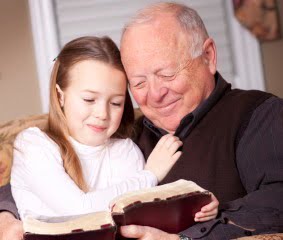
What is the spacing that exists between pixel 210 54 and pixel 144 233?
2.31ft

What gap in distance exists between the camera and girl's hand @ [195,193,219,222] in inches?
48.4

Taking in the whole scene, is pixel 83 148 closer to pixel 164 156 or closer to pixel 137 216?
pixel 164 156

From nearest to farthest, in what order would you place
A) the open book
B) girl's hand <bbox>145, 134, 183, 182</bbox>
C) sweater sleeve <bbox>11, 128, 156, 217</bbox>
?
1. the open book
2. sweater sleeve <bbox>11, 128, 156, 217</bbox>
3. girl's hand <bbox>145, 134, 183, 182</bbox>

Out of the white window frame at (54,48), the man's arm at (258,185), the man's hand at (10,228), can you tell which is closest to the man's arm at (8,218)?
the man's hand at (10,228)

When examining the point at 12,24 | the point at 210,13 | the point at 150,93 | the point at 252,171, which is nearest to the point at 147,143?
the point at 150,93

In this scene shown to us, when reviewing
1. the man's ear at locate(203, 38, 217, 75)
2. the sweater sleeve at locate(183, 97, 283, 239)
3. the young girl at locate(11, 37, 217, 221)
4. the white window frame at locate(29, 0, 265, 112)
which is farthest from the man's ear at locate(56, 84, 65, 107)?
the white window frame at locate(29, 0, 265, 112)

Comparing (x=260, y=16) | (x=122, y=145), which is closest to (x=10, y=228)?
(x=122, y=145)

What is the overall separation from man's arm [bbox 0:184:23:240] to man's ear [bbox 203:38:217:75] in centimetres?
75

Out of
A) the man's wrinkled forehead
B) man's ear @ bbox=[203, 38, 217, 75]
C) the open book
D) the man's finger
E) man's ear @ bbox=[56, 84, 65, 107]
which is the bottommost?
the man's finger

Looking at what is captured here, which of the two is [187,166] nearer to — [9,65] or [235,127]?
[235,127]

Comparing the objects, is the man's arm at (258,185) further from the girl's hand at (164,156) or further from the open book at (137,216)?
the girl's hand at (164,156)

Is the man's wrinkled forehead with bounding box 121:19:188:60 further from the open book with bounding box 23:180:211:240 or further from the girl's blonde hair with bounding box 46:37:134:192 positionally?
the open book with bounding box 23:180:211:240

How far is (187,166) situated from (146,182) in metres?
0.13

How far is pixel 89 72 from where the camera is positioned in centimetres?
156
